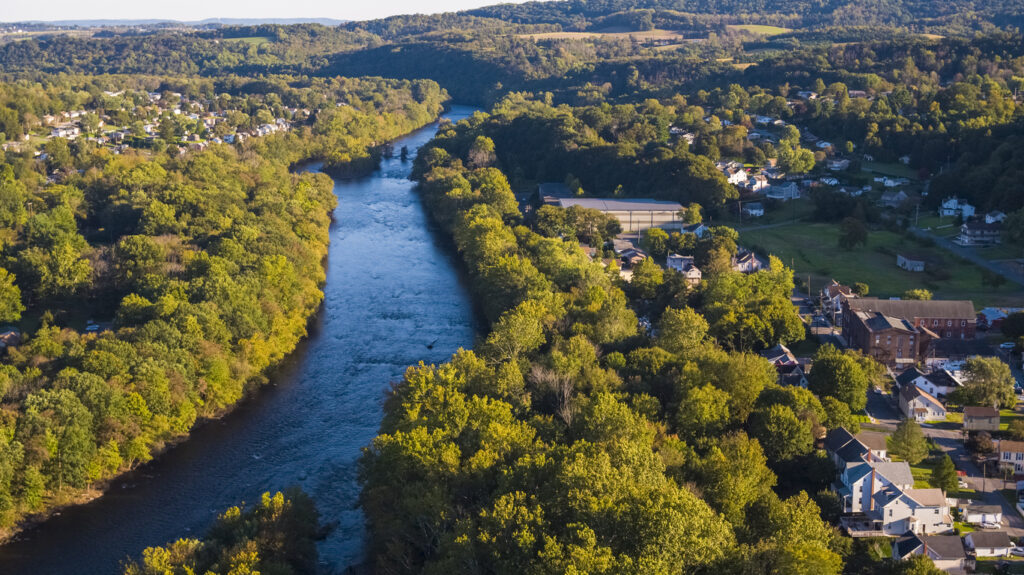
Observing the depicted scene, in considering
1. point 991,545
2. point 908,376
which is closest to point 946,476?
point 991,545

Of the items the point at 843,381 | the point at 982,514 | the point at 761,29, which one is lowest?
the point at 982,514

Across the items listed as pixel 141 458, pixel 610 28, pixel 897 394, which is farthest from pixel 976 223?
pixel 610 28

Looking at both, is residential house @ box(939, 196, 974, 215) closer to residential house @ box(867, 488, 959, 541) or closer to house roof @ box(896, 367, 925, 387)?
house roof @ box(896, 367, 925, 387)

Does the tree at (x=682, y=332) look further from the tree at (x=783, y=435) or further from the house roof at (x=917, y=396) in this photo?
the house roof at (x=917, y=396)

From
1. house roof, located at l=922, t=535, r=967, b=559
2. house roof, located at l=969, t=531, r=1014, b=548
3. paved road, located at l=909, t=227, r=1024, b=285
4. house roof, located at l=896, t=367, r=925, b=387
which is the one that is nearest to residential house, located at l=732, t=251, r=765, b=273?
paved road, located at l=909, t=227, r=1024, b=285

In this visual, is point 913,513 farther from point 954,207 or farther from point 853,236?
point 954,207

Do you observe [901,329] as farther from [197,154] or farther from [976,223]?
[197,154]

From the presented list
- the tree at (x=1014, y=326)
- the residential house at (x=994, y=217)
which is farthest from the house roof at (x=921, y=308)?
the residential house at (x=994, y=217)

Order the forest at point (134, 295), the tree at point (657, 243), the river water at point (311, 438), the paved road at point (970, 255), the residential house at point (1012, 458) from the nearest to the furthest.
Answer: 1. the river water at point (311, 438)
2. the residential house at point (1012, 458)
3. the forest at point (134, 295)
4. the paved road at point (970, 255)
5. the tree at point (657, 243)
